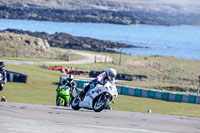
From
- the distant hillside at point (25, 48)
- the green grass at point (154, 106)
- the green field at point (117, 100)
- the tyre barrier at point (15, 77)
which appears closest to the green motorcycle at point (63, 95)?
the green field at point (117, 100)

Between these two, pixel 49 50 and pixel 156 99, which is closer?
pixel 156 99

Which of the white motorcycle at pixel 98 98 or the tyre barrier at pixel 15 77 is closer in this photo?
the white motorcycle at pixel 98 98

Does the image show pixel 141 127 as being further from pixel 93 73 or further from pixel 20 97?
pixel 93 73

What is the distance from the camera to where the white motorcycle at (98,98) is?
15288 millimetres

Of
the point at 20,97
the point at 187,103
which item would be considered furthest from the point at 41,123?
the point at 187,103

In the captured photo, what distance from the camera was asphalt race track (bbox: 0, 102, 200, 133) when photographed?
11195mm

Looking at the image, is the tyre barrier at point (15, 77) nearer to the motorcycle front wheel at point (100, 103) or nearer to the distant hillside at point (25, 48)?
the motorcycle front wheel at point (100, 103)

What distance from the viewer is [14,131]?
10578 millimetres

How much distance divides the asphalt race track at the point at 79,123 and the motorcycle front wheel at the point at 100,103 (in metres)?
0.24

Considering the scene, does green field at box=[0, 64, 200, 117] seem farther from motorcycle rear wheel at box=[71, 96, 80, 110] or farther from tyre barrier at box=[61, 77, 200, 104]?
motorcycle rear wheel at box=[71, 96, 80, 110]

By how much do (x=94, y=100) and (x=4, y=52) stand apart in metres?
55.0

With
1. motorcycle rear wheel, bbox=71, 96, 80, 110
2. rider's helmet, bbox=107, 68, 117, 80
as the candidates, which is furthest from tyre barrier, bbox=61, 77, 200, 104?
rider's helmet, bbox=107, 68, 117, 80

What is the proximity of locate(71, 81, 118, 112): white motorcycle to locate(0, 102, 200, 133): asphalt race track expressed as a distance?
40 cm

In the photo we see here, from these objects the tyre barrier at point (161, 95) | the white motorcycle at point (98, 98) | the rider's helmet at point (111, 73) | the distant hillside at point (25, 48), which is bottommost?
the tyre barrier at point (161, 95)
